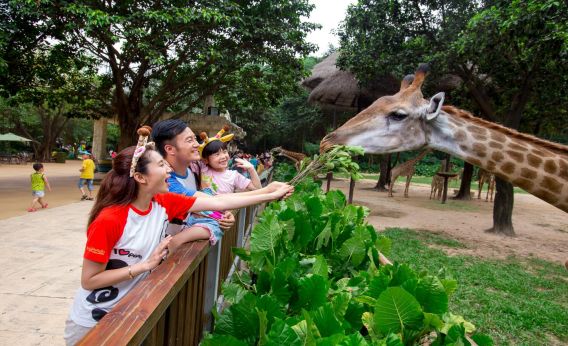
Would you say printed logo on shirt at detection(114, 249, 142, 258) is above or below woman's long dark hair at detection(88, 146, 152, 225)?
below

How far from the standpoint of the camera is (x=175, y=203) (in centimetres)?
239

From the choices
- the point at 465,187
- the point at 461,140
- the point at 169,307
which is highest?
the point at 461,140

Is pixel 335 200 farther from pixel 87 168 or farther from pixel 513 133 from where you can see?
pixel 87 168

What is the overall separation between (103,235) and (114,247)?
117 millimetres

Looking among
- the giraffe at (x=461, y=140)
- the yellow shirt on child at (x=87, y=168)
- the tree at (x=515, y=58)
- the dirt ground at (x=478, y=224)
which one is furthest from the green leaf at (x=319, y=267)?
the yellow shirt on child at (x=87, y=168)

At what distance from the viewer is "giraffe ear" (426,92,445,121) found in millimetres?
4441

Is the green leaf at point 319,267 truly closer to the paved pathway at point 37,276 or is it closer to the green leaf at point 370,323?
the green leaf at point 370,323

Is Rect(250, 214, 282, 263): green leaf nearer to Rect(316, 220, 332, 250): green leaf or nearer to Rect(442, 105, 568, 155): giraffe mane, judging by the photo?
Rect(316, 220, 332, 250): green leaf

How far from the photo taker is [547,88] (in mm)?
9695

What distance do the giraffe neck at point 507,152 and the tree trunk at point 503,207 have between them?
535cm

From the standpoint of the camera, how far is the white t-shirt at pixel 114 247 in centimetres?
189

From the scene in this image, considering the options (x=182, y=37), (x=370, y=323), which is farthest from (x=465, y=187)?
(x=370, y=323)

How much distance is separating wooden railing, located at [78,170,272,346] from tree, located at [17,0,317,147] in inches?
352

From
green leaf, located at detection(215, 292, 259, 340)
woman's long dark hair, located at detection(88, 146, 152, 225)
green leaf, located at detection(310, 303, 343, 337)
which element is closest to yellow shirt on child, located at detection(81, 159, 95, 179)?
woman's long dark hair, located at detection(88, 146, 152, 225)
